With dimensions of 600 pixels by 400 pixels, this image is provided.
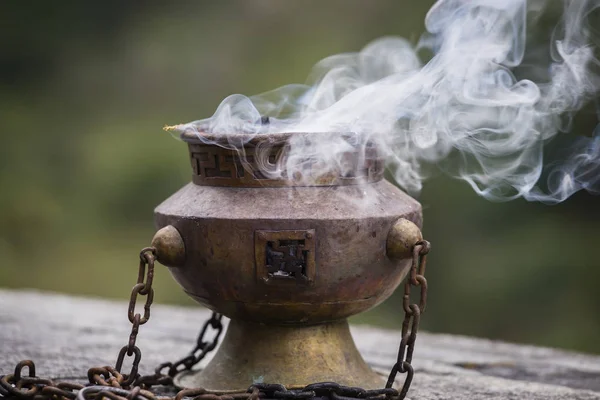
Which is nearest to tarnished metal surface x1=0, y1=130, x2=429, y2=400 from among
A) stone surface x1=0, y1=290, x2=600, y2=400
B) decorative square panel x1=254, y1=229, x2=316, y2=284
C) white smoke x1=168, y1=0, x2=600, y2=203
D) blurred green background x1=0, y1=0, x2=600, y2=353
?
decorative square panel x1=254, y1=229, x2=316, y2=284

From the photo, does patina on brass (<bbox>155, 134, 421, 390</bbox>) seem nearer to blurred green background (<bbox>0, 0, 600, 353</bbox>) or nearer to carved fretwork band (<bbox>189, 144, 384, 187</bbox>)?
carved fretwork band (<bbox>189, 144, 384, 187</bbox>)

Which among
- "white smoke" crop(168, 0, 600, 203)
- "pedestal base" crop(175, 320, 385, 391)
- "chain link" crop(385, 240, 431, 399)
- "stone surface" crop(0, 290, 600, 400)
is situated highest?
"white smoke" crop(168, 0, 600, 203)

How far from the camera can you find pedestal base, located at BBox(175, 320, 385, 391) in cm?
284

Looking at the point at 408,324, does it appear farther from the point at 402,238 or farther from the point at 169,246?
the point at 169,246

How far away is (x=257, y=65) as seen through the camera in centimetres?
721

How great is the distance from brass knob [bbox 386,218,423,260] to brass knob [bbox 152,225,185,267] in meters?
0.65

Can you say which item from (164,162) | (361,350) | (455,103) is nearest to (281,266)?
(455,103)

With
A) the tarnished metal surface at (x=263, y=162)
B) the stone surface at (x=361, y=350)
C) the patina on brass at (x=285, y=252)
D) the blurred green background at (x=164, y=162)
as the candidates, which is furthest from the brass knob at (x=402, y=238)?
the blurred green background at (x=164, y=162)

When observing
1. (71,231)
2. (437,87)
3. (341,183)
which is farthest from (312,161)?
(71,231)

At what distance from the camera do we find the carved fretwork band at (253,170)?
8.81 ft

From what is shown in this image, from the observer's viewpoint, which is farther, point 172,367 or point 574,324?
point 574,324

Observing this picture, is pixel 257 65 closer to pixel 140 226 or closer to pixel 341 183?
pixel 140 226

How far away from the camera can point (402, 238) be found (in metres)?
2.66

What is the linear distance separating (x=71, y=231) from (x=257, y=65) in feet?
7.27
